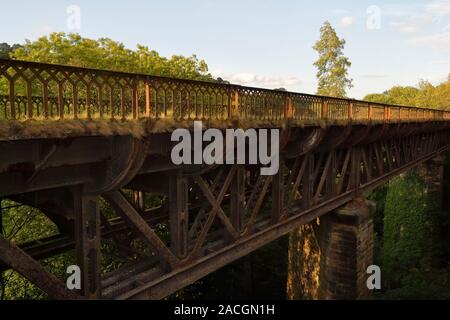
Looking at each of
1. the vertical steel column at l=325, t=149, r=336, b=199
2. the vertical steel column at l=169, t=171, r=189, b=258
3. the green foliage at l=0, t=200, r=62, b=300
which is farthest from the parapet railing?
the green foliage at l=0, t=200, r=62, b=300

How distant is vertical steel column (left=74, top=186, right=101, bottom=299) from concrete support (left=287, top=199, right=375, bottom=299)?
336 inches

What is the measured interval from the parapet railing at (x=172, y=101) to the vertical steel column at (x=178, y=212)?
115cm

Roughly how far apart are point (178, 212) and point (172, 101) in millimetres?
1903

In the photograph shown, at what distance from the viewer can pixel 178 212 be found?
20.1 feet

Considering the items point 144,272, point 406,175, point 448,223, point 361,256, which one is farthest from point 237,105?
point 406,175

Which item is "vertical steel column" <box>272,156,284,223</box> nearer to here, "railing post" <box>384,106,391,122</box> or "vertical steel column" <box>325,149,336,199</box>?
"vertical steel column" <box>325,149,336,199</box>

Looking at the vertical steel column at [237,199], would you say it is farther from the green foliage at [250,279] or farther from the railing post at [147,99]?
the green foliage at [250,279]

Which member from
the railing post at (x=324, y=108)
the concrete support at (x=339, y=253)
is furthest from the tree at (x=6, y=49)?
the railing post at (x=324, y=108)

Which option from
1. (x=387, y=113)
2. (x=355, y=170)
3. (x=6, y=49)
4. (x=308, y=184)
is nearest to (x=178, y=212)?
(x=308, y=184)

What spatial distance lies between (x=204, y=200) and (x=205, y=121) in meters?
1.98

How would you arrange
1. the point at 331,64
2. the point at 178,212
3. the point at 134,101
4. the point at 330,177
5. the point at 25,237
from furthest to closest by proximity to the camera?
the point at 331,64
the point at 25,237
the point at 330,177
the point at 178,212
the point at 134,101

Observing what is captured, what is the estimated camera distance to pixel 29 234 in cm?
1772

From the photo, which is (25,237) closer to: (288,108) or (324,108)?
(288,108)

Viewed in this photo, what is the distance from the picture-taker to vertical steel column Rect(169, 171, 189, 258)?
20.0ft
